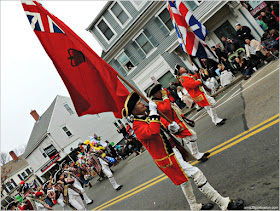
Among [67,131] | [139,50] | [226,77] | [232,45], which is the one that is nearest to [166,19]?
[139,50]

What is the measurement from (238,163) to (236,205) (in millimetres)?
1476

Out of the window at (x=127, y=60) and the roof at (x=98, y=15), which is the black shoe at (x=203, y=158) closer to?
the window at (x=127, y=60)

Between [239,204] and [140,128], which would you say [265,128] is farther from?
[140,128]

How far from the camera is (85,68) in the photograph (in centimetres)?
537

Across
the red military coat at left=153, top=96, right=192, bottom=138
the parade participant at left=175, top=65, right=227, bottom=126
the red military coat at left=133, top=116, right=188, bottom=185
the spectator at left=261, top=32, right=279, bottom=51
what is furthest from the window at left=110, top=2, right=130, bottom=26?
the red military coat at left=133, top=116, right=188, bottom=185

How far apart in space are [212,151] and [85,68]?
13.3 ft

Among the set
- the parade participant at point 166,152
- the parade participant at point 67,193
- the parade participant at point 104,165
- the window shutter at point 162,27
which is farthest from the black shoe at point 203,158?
the window shutter at point 162,27

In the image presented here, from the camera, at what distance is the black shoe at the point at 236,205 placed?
407cm

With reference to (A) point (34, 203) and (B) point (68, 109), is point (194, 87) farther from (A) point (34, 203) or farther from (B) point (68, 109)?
(B) point (68, 109)

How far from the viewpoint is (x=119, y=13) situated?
2267cm

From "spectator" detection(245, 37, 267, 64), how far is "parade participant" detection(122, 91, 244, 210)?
30.0 ft

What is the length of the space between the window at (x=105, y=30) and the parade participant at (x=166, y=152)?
20.5 meters

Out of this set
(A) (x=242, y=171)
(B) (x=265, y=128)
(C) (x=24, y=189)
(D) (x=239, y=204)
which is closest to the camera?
(D) (x=239, y=204)

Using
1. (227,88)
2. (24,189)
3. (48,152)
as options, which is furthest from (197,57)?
(48,152)
